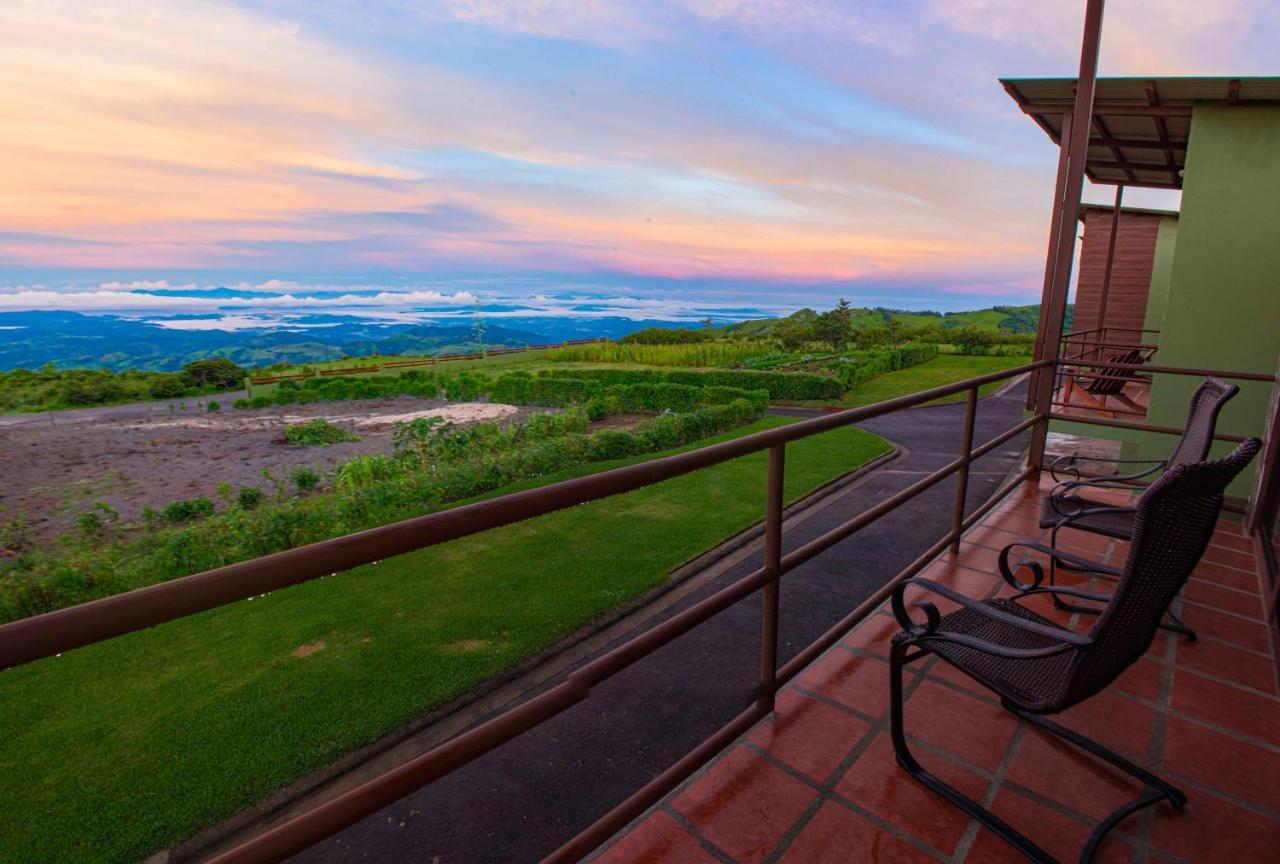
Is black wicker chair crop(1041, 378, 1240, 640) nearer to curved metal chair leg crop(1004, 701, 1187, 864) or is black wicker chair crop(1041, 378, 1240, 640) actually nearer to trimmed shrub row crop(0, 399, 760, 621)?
curved metal chair leg crop(1004, 701, 1187, 864)

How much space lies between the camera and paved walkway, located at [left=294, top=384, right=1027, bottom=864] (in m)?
2.43

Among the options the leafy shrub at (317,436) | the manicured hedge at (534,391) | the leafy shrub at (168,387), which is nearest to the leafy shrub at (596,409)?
the manicured hedge at (534,391)

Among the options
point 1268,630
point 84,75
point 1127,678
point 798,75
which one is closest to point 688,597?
point 1127,678

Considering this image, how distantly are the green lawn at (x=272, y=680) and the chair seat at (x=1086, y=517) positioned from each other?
297cm

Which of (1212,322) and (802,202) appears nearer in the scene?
(1212,322)

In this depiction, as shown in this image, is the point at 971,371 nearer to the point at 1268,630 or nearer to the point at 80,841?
the point at 1268,630

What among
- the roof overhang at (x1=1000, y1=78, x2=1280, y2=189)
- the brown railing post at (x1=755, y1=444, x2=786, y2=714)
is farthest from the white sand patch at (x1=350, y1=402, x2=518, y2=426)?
the brown railing post at (x1=755, y1=444, x2=786, y2=714)

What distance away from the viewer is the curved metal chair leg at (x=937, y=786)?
1.50 m

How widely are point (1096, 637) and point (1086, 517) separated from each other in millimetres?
2074

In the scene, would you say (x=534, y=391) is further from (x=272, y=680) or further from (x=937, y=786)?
(x=937, y=786)

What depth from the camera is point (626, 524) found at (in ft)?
21.8

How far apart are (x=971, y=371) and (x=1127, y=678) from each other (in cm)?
2238

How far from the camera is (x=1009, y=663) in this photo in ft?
5.16

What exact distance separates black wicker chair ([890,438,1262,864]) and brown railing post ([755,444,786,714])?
36cm
